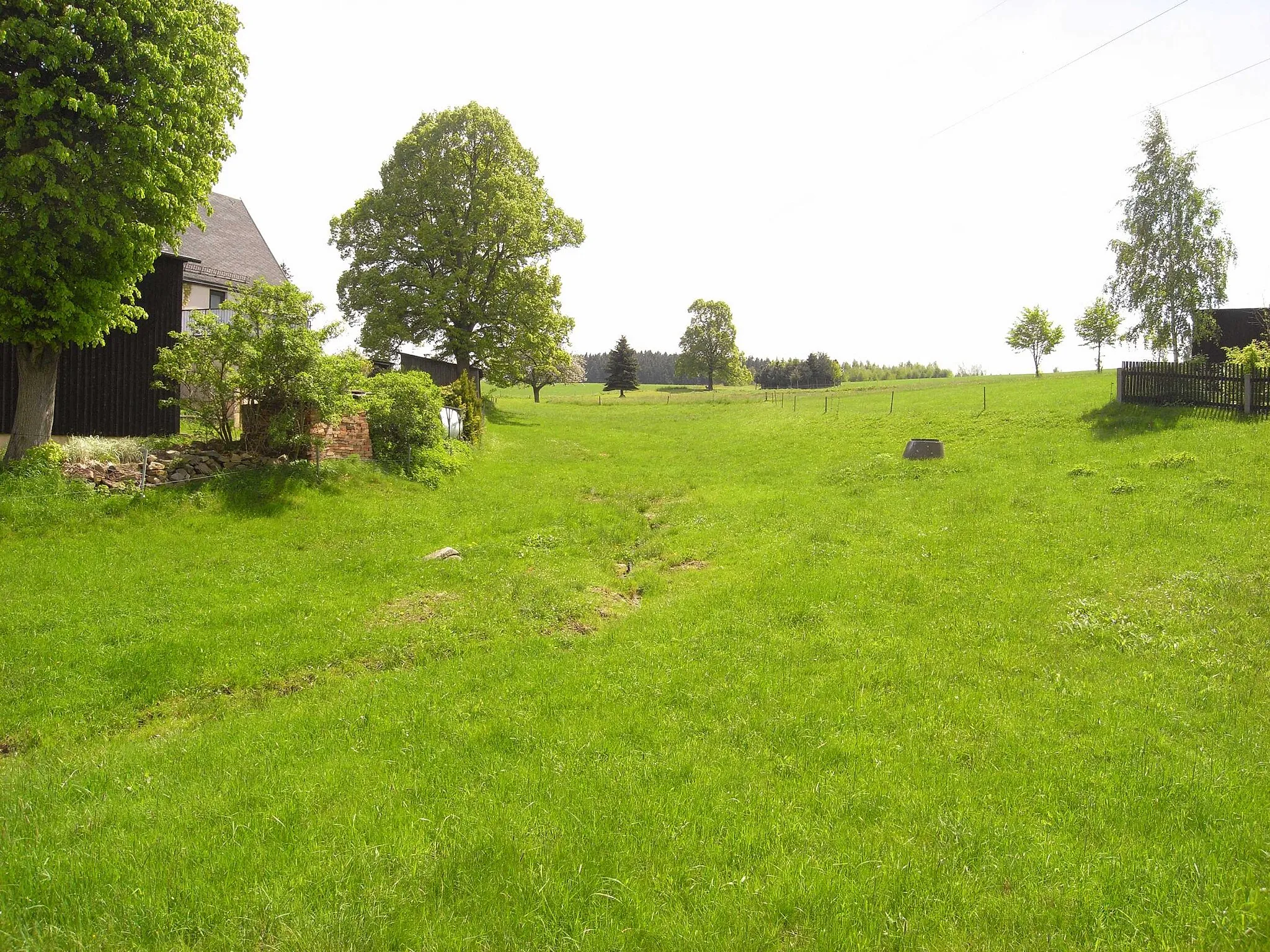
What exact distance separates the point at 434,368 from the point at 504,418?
31.6 feet

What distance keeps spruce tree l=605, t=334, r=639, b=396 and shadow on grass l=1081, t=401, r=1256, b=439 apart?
227ft

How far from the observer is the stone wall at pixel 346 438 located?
1797cm

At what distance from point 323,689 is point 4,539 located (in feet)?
26.0

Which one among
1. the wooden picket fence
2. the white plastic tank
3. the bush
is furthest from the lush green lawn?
the white plastic tank

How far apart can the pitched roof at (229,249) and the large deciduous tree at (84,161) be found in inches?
627

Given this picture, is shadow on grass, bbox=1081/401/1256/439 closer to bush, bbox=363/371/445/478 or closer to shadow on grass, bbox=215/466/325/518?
bush, bbox=363/371/445/478

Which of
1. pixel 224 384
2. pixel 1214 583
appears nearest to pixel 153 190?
pixel 224 384

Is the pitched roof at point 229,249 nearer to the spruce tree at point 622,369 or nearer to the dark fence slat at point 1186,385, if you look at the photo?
the dark fence slat at point 1186,385

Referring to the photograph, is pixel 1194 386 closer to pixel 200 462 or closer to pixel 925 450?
pixel 925 450

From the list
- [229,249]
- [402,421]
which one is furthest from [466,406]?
[229,249]

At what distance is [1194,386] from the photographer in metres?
22.9

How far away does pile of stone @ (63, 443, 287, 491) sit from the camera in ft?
45.9

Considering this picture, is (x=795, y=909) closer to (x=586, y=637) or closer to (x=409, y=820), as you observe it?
(x=409, y=820)

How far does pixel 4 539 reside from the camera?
37.6 ft
